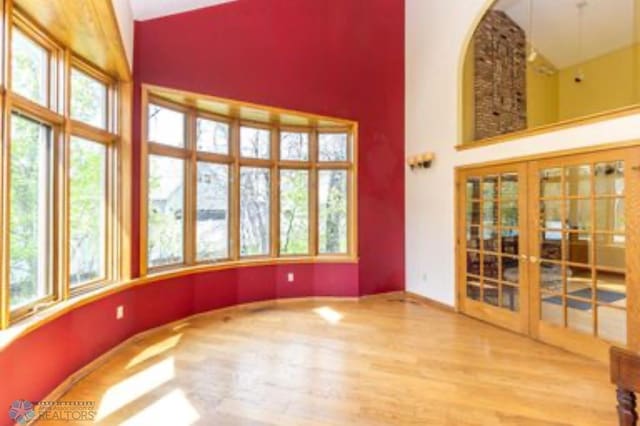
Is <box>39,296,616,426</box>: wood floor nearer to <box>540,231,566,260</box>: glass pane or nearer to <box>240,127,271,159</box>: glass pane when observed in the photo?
<box>540,231,566,260</box>: glass pane

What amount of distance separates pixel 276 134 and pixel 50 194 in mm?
3193

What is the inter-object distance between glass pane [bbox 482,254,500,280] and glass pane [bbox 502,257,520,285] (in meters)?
0.08

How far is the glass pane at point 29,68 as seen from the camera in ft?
7.93

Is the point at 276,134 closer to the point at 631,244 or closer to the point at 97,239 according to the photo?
the point at 97,239

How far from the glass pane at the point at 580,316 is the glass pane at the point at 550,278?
19 cm

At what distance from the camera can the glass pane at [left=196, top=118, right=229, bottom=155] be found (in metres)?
4.73

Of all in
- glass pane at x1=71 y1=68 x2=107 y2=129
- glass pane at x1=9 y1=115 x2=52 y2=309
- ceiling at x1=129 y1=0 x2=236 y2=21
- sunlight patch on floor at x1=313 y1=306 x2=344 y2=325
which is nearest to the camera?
glass pane at x1=9 y1=115 x2=52 y2=309

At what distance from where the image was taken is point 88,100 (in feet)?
11.0

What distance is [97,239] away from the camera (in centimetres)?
353

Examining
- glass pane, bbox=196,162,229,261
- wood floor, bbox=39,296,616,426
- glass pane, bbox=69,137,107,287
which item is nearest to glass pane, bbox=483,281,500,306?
wood floor, bbox=39,296,616,426

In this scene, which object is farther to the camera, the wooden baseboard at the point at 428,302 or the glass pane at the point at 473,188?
the wooden baseboard at the point at 428,302

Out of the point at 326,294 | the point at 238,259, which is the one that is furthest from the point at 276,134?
the point at 326,294

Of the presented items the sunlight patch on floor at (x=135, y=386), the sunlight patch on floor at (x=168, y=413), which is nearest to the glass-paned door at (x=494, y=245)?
the sunlight patch on floor at (x=168, y=413)

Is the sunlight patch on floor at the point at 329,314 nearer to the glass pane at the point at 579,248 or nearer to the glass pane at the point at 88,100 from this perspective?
the glass pane at the point at 579,248
